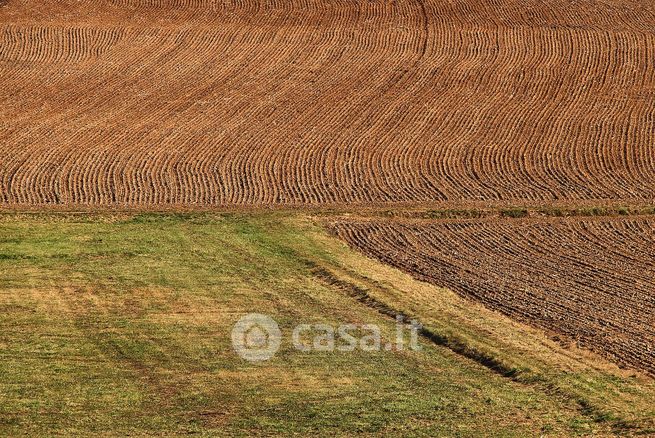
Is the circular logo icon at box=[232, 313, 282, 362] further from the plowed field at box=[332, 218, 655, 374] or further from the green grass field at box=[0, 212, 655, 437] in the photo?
the plowed field at box=[332, 218, 655, 374]

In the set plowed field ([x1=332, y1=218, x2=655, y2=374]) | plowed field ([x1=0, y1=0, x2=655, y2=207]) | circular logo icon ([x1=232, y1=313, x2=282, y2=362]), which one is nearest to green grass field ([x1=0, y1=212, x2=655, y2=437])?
circular logo icon ([x1=232, y1=313, x2=282, y2=362])

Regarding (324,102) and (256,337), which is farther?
(324,102)

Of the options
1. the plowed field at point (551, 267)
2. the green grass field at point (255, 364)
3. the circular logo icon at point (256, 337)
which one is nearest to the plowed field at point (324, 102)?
the plowed field at point (551, 267)

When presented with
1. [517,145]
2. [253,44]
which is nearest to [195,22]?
[253,44]

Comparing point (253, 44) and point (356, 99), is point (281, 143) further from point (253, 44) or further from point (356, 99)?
point (253, 44)

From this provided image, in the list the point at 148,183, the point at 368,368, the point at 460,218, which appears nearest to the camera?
the point at 368,368

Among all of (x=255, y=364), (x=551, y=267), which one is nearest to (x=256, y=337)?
(x=255, y=364)

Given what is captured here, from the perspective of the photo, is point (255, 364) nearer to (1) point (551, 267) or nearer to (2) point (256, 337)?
(2) point (256, 337)
